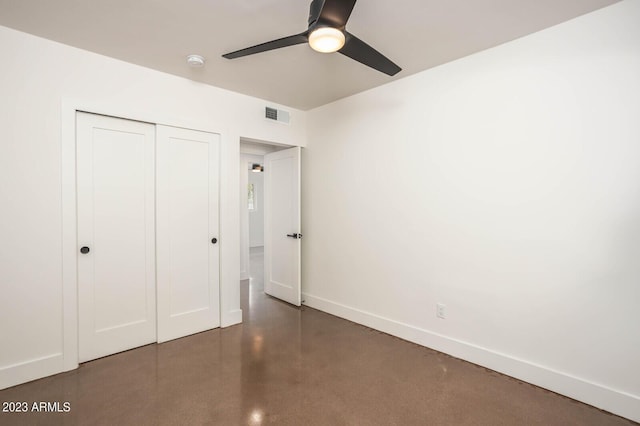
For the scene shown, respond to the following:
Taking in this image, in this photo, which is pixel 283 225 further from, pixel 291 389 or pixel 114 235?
pixel 291 389

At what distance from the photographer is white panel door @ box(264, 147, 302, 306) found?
4.13 metres

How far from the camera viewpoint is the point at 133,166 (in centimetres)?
289

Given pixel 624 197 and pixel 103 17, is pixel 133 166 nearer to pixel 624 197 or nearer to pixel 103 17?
pixel 103 17

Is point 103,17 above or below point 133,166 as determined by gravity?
above

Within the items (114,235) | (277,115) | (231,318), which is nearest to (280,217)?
(277,115)

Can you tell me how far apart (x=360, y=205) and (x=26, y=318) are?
10.6 feet

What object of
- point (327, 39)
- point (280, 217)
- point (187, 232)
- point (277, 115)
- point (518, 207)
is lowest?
point (187, 232)

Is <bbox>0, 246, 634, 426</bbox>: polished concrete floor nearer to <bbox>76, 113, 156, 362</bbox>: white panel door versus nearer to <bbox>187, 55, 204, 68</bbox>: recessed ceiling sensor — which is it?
<bbox>76, 113, 156, 362</bbox>: white panel door

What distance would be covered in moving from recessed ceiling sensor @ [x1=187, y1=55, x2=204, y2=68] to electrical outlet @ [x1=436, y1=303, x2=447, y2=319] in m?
3.21

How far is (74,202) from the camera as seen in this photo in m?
2.54

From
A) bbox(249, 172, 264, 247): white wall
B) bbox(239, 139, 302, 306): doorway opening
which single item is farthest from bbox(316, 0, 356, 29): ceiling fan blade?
bbox(249, 172, 264, 247): white wall

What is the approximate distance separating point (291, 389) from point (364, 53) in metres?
2.44

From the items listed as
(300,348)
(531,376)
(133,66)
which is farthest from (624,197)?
(133,66)

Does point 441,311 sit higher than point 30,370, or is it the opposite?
point 441,311
